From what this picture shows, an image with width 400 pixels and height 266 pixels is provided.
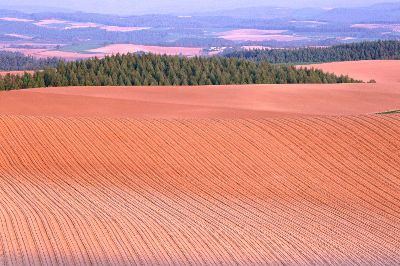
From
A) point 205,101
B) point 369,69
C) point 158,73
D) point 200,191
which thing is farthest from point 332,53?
point 200,191

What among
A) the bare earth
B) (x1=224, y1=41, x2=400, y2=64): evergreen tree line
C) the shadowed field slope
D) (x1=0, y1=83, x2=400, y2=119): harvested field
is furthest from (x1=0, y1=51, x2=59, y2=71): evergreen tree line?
the bare earth

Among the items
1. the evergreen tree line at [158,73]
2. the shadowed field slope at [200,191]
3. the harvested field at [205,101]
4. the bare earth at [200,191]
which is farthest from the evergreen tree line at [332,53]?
the shadowed field slope at [200,191]

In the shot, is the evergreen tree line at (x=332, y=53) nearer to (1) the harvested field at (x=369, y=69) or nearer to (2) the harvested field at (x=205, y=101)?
(1) the harvested field at (x=369, y=69)

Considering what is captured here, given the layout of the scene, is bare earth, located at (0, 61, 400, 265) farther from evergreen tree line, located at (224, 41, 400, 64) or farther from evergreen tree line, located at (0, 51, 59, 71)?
evergreen tree line, located at (224, 41, 400, 64)

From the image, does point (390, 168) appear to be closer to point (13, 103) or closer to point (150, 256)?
point (150, 256)

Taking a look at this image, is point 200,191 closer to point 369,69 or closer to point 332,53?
point 369,69

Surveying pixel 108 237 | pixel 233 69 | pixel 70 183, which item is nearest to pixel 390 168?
pixel 70 183
